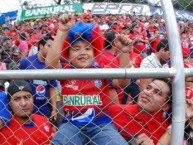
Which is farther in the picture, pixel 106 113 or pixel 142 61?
pixel 142 61

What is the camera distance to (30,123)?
2543 mm

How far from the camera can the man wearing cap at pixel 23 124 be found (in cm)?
241

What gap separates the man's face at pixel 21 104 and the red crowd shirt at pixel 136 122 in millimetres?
536

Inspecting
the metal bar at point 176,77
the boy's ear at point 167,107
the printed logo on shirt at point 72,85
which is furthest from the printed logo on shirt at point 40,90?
the metal bar at point 176,77

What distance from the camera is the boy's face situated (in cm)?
238

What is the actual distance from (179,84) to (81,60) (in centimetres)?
64

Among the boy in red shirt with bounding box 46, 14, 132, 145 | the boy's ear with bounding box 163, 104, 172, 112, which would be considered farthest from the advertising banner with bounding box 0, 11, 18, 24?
the boy's ear with bounding box 163, 104, 172, 112

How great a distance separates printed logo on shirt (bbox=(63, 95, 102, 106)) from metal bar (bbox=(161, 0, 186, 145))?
1.66ft

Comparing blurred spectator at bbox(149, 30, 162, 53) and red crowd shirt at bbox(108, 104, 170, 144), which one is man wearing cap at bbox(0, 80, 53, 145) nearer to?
red crowd shirt at bbox(108, 104, 170, 144)

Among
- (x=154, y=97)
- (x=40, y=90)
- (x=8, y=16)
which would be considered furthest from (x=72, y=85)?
(x=40, y=90)

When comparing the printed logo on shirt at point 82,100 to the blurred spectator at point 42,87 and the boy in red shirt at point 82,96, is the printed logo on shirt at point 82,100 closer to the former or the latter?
the boy in red shirt at point 82,96

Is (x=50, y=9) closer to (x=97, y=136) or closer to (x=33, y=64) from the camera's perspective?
(x=97, y=136)

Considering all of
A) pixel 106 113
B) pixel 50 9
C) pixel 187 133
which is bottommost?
pixel 187 133

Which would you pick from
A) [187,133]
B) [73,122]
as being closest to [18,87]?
[73,122]
